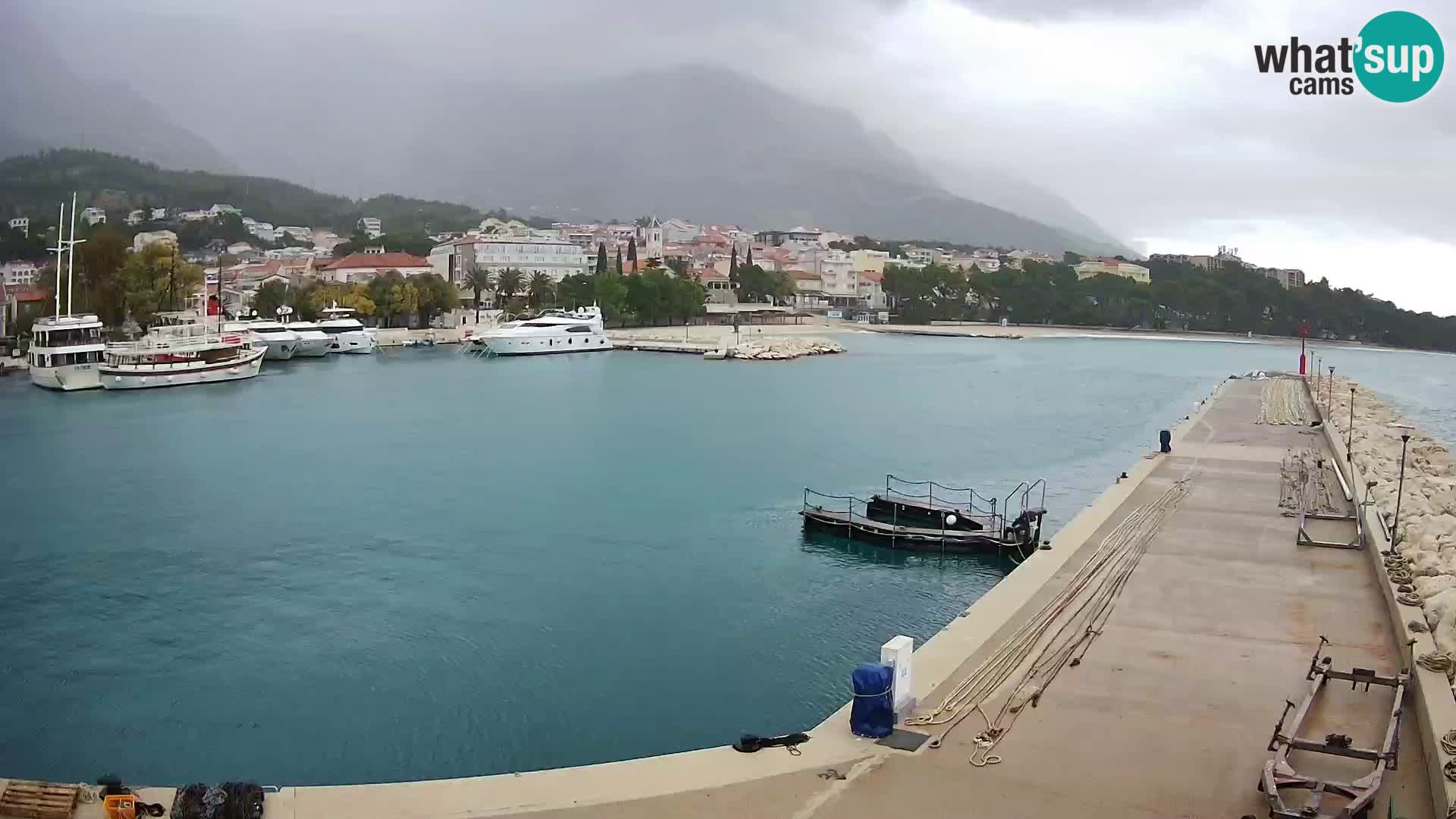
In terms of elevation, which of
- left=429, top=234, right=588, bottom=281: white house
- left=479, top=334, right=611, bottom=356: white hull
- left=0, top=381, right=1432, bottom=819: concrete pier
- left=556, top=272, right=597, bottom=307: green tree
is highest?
left=429, top=234, right=588, bottom=281: white house

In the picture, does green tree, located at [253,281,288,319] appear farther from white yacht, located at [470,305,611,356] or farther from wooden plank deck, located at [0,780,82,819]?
wooden plank deck, located at [0,780,82,819]

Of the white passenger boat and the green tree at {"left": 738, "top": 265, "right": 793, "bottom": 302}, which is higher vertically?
the green tree at {"left": 738, "top": 265, "right": 793, "bottom": 302}

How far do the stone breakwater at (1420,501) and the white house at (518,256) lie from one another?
73833 mm

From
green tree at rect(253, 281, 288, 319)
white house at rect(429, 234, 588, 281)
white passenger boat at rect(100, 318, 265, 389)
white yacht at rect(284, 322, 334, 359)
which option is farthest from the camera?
white house at rect(429, 234, 588, 281)

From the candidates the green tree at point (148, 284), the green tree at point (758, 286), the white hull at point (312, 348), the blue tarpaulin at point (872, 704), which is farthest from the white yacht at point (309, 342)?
the blue tarpaulin at point (872, 704)

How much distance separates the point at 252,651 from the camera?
12898 millimetres

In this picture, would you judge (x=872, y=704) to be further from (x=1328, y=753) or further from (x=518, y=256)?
(x=518, y=256)

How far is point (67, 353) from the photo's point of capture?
4641 cm

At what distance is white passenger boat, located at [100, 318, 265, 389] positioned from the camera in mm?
44281

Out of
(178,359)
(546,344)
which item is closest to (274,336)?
(178,359)

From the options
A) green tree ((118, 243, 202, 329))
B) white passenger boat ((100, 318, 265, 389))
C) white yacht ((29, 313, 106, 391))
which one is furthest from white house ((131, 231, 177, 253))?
white passenger boat ((100, 318, 265, 389))

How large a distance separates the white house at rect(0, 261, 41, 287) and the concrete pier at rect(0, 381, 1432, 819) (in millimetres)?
92548

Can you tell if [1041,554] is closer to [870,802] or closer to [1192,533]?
[1192,533]

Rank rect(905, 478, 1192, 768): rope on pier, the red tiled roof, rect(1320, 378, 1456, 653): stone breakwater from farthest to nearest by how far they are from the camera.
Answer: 1. the red tiled roof
2. rect(1320, 378, 1456, 653): stone breakwater
3. rect(905, 478, 1192, 768): rope on pier
